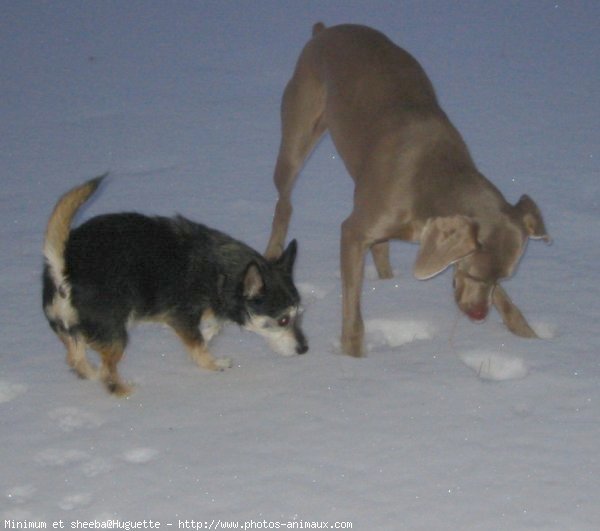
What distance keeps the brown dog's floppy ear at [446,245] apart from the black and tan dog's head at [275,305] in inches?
22.2

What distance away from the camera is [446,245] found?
3.21 metres

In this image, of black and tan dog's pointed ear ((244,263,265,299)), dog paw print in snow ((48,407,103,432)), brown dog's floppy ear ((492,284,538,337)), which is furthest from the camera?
brown dog's floppy ear ((492,284,538,337))

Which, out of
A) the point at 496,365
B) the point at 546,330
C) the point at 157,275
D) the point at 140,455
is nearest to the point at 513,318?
the point at 546,330

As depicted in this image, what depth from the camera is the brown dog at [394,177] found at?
10.6 ft

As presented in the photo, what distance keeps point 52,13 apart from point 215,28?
5.91 feet

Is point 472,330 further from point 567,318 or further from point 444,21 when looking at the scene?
point 444,21

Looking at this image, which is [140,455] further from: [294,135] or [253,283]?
[294,135]

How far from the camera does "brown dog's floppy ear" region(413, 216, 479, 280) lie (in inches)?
126

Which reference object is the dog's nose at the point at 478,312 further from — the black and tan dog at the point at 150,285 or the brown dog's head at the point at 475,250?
the black and tan dog at the point at 150,285

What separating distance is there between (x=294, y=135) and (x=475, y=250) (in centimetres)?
148

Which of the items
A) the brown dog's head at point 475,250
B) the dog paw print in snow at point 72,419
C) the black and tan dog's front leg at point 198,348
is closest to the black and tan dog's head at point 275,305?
the black and tan dog's front leg at point 198,348

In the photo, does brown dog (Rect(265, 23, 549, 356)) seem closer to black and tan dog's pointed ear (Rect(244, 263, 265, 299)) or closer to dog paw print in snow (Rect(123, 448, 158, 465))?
black and tan dog's pointed ear (Rect(244, 263, 265, 299))

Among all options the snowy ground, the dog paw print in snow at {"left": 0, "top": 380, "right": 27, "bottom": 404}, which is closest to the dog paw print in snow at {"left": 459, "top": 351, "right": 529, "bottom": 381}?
the snowy ground

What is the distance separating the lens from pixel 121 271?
10.7 feet
